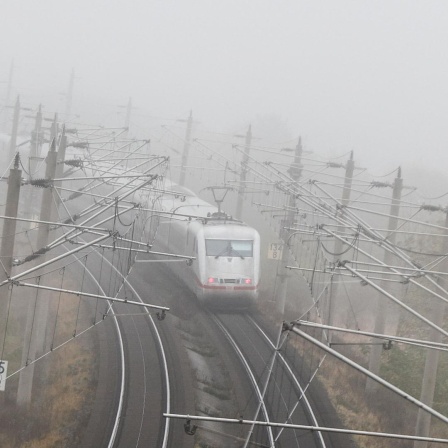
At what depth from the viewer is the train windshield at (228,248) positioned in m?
25.0

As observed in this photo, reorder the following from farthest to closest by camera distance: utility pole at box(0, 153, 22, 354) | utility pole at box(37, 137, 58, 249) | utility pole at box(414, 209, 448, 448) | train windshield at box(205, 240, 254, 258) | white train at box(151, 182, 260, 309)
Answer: train windshield at box(205, 240, 254, 258)
white train at box(151, 182, 260, 309)
utility pole at box(37, 137, 58, 249)
utility pole at box(414, 209, 448, 448)
utility pole at box(0, 153, 22, 354)

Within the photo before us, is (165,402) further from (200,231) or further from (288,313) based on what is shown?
(288,313)

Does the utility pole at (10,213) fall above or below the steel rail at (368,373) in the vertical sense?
above

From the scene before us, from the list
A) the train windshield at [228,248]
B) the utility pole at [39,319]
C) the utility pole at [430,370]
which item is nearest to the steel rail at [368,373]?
the utility pole at [430,370]

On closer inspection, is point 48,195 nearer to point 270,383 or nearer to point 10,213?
point 10,213

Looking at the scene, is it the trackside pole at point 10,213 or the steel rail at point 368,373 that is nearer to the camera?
the steel rail at point 368,373

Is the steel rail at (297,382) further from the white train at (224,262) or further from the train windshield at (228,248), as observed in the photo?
the train windshield at (228,248)

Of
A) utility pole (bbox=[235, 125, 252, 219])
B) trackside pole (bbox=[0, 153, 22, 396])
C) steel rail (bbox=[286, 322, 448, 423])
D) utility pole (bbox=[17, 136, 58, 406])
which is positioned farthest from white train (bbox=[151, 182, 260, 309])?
steel rail (bbox=[286, 322, 448, 423])

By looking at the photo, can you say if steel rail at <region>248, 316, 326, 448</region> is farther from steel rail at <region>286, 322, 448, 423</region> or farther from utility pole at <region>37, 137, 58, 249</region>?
utility pole at <region>37, 137, 58, 249</region>

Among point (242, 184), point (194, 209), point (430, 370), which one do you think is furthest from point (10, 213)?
point (242, 184)

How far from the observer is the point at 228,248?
25.2 m

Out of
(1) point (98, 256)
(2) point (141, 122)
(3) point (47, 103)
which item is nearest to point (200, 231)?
(1) point (98, 256)

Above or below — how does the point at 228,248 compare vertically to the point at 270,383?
above

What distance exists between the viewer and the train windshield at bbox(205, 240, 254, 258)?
2497cm
